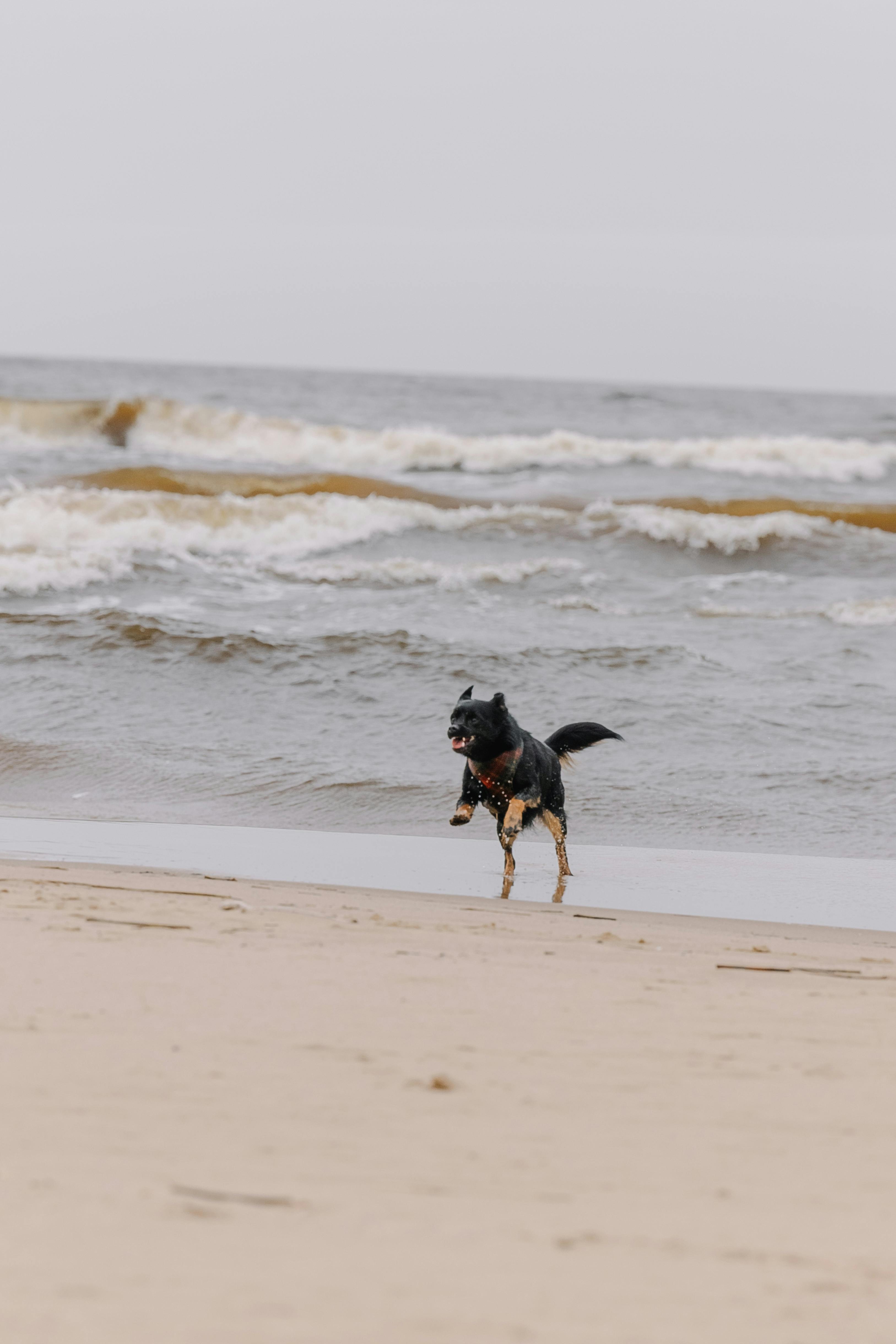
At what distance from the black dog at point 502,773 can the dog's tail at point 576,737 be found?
0.49 metres

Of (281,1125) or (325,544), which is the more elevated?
(325,544)

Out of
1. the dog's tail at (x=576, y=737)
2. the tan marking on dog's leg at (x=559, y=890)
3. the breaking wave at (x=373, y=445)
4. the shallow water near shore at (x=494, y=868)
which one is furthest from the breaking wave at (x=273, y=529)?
the breaking wave at (x=373, y=445)

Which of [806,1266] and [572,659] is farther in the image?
[572,659]

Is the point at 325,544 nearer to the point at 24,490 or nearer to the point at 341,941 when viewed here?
the point at 24,490

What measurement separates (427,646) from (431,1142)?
7.49 m

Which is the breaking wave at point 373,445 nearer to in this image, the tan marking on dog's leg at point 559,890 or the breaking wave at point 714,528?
the breaking wave at point 714,528

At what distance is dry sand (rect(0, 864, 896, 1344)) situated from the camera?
1694 mm

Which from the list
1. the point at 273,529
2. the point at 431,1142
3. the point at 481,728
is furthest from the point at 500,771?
the point at 273,529

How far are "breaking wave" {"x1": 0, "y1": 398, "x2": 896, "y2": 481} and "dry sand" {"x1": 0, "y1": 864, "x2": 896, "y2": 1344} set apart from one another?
24.1 meters

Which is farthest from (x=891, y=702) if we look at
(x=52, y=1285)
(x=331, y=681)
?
A: (x=52, y=1285)

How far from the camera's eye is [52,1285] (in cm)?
168

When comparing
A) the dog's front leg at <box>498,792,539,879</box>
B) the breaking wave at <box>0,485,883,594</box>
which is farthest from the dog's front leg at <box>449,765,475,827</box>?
the breaking wave at <box>0,485,883,594</box>

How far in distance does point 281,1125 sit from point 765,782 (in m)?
5.13

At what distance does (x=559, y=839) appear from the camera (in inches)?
219
